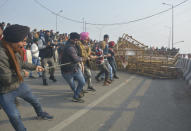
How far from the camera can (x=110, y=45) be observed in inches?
317

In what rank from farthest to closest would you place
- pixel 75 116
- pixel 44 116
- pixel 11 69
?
1. pixel 75 116
2. pixel 44 116
3. pixel 11 69

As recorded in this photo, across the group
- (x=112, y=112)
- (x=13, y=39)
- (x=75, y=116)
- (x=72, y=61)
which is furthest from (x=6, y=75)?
(x=112, y=112)

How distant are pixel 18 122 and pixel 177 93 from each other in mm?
5136

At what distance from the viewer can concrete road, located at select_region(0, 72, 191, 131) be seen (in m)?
3.35

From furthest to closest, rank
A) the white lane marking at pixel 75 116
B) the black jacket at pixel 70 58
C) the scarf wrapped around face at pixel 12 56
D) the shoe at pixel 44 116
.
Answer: the black jacket at pixel 70 58, the shoe at pixel 44 116, the white lane marking at pixel 75 116, the scarf wrapped around face at pixel 12 56

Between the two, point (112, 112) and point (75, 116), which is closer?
point (75, 116)

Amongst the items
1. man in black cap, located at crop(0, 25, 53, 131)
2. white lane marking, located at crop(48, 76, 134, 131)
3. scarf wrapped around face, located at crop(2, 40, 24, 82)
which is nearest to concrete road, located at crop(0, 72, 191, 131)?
white lane marking, located at crop(48, 76, 134, 131)

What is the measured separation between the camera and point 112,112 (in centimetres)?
407

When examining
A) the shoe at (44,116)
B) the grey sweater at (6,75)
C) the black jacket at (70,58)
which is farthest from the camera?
the black jacket at (70,58)

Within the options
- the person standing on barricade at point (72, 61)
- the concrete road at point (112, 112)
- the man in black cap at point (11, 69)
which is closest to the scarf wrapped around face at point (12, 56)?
the man in black cap at point (11, 69)

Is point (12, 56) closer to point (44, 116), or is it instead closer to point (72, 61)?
point (44, 116)

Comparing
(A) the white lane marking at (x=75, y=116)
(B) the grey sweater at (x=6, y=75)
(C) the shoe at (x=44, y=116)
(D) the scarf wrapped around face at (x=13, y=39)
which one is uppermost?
(D) the scarf wrapped around face at (x=13, y=39)

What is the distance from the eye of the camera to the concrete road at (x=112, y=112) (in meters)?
3.35

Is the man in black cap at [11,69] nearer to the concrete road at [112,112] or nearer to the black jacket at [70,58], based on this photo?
the concrete road at [112,112]
